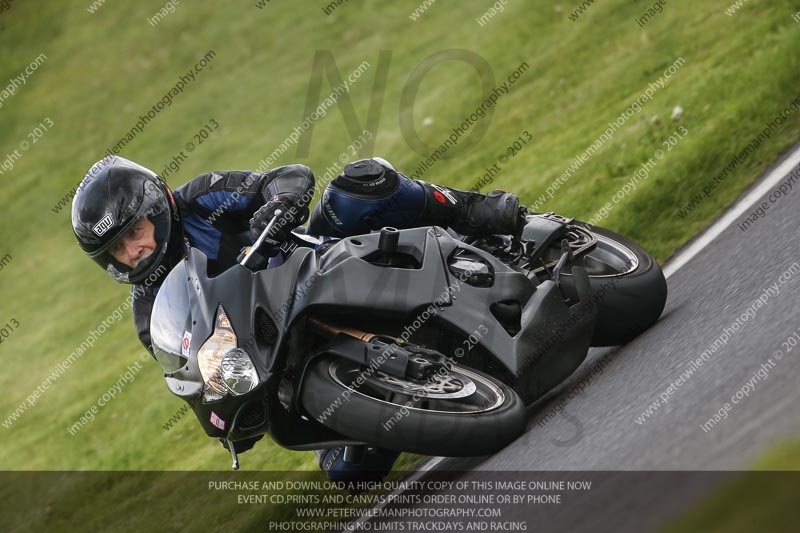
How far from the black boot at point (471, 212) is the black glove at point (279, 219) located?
3.37 ft

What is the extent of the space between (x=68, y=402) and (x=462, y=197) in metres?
8.69

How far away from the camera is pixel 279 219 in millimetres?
5246

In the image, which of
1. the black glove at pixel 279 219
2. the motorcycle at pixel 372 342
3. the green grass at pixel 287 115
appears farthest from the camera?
the green grass at pixel 287 115

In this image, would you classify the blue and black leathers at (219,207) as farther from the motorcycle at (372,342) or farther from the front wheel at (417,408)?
the front wheel at (417,408)

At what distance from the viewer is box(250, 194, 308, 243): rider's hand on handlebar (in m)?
5.21

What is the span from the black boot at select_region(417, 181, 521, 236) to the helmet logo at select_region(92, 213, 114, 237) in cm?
177

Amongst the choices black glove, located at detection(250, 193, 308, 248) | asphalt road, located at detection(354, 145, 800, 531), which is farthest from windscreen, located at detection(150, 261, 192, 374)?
asphalt road, located at detection(354, 145, 800, 531)

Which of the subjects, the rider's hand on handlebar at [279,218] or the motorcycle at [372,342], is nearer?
the motorcycle at [372,342]

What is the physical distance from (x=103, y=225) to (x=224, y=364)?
40.4 inches

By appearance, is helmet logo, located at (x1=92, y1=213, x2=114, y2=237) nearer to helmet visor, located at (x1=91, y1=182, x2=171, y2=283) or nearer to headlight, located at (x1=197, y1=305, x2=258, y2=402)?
helmet visor, located at (x1=91, y1=182, x2=171, y2=283)

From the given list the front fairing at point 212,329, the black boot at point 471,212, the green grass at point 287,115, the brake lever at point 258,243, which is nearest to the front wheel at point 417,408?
the front fairing at point 212,329

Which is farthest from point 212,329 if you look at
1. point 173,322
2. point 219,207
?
point 219,207

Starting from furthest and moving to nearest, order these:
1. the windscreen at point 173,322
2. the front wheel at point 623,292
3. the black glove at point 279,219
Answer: the front wheel at point 623,292 < the black glove at point 279,219 < the windscreen at point 173,322

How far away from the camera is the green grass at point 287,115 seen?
9.70 meters
